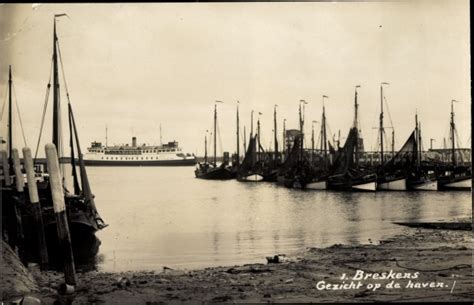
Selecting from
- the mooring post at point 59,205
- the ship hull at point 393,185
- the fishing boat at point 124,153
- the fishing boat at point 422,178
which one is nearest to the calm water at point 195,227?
the fishing boat at point 124,153

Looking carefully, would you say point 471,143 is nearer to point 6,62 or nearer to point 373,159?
point 6,62

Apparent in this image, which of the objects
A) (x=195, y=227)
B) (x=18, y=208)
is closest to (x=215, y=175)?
(x=195, y=227)

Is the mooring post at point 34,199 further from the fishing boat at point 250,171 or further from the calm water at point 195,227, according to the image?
the fishing boat at point 250,171

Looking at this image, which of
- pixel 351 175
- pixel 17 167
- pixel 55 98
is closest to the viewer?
pixel 55 98

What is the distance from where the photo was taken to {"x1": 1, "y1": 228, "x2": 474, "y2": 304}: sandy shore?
9.08 metres

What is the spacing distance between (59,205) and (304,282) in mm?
4242

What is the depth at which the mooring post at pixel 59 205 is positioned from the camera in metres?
9.00

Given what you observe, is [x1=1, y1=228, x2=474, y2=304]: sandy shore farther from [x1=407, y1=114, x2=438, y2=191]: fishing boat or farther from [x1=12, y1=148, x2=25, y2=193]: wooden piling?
[x1=407, y1=114, x2=438, y2=191]: fishing boat

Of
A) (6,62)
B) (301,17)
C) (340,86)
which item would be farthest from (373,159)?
(6,62)

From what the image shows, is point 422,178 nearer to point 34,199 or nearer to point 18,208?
point 18,208

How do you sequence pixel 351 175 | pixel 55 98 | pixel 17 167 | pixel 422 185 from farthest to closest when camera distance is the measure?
pixel 351 175 → pixel 422 185 → pixel 17 167 → pixel 55 98

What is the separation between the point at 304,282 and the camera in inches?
385

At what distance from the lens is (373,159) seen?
28938mm

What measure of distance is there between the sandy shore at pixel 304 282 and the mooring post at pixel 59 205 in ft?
1.30
